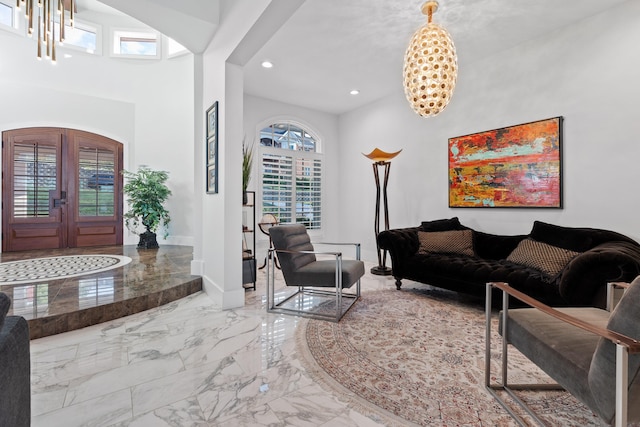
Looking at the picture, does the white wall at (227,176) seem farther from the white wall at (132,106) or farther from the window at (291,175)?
the white wall at (132,106)

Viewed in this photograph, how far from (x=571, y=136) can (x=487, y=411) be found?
295 centimetres

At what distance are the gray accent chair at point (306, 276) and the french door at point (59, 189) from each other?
15.1ft

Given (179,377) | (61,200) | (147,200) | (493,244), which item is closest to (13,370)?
A: (179,377)

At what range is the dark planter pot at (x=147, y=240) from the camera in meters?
5.57

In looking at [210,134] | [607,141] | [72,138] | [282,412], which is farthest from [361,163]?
[72,138]

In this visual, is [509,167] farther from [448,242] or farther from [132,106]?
[132,106]

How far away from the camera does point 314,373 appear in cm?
187

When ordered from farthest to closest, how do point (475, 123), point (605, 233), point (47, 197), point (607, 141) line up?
point (47, 197) → point (475, 123) → point (607, 141) → point (605, 233)

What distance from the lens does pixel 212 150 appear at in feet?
10.7

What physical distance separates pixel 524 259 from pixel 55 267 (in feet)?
18.1

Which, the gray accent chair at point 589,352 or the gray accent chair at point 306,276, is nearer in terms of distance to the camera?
the gray accent chair at point 589,352

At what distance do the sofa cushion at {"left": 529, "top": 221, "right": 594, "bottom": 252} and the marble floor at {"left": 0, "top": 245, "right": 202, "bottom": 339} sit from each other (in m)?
3.75

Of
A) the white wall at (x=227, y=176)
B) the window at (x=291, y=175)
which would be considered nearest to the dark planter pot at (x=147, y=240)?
the window at (x=291, y=175)

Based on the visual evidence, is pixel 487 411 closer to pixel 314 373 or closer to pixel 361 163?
pixel 314 373
